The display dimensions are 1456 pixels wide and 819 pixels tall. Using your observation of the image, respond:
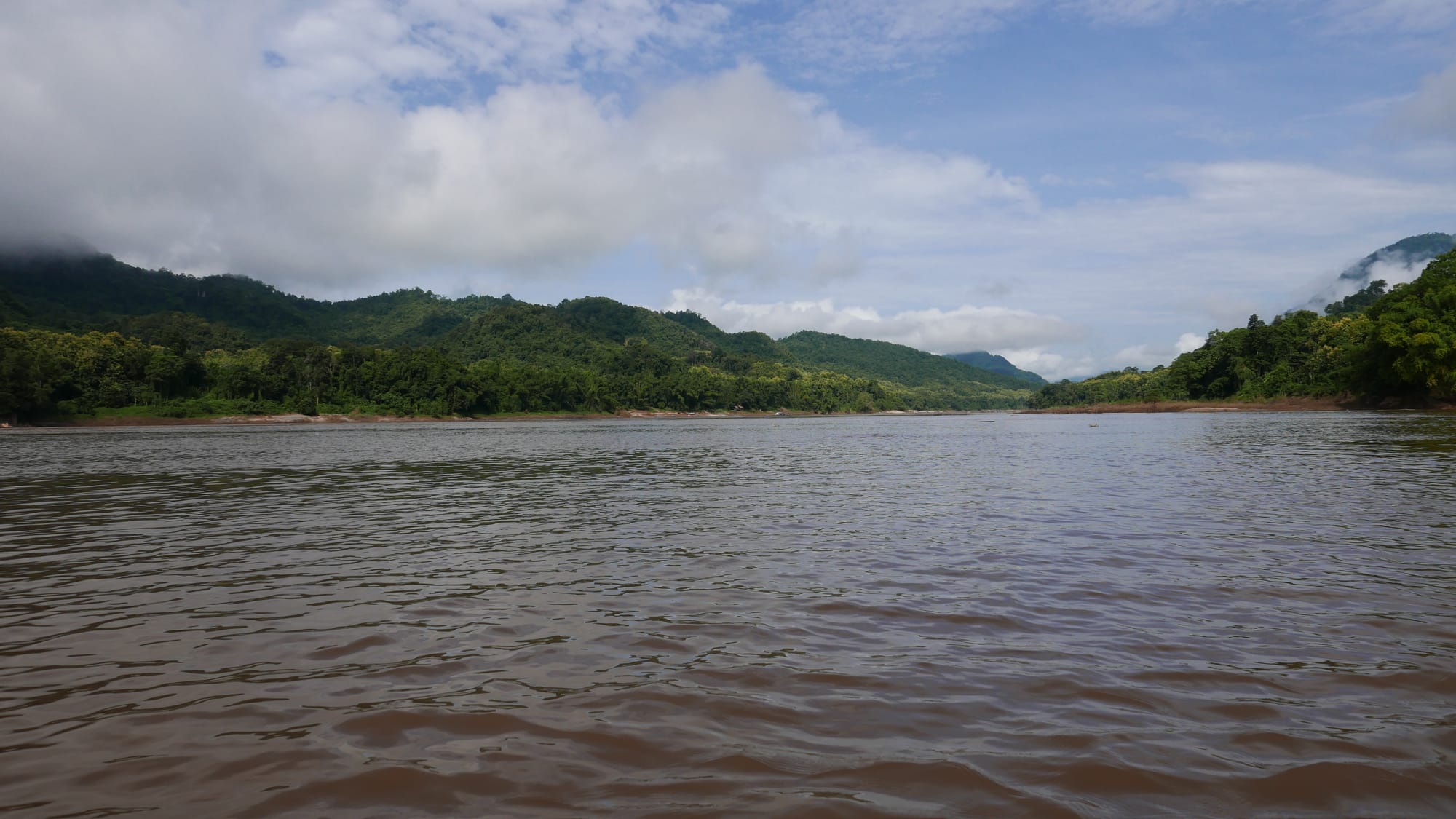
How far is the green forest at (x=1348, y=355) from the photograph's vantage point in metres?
90.7

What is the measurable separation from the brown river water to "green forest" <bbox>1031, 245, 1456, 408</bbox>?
99.5 metres

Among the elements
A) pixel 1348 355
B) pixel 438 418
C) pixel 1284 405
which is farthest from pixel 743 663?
pixel 438 418

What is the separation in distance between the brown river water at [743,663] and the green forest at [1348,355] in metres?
99.5

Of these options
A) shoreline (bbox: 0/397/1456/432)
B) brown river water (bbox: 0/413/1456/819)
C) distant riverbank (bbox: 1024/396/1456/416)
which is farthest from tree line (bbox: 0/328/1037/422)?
distant riverbank (bbox: 1024/396/1456/416)

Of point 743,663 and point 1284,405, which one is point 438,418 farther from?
point 743,663

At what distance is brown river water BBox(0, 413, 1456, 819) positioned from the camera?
5.21 meters

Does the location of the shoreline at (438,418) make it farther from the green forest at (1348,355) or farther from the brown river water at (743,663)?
the brown river water at (743,663)

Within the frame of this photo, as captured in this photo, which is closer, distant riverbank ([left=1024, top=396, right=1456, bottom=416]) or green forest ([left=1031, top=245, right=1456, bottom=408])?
green forest ([left=1031, top=245, right=1456, bottom=408])

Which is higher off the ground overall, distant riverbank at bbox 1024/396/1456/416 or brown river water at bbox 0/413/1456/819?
distant riverbank at bbox 1024/396/1456/416

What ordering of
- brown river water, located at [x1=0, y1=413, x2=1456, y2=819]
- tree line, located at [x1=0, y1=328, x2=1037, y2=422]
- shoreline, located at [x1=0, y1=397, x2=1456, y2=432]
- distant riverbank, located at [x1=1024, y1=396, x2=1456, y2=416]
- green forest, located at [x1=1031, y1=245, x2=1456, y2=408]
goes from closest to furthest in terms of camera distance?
brown river water, located at [x1=0, y1=413, x2=1456, y2=819]
green forest, located at [x1=1031, y1=245, x2=1456, y2=408]
distant riverbank, located at [x1=1024, y1=396, x2=1456, y2=416]
shoreline, located at [x1=0, y1=397, x2=1456, y2=432]
tree line, located at [x1=0, y1=328, x2=1037, y2=422]

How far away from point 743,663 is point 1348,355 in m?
153

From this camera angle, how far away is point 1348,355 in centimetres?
12000

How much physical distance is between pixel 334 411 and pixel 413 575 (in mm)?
185032

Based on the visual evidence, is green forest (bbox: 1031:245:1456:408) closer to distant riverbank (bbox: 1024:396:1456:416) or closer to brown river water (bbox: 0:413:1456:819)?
distant riverbank (bbox: 1024:396:1456:416)
